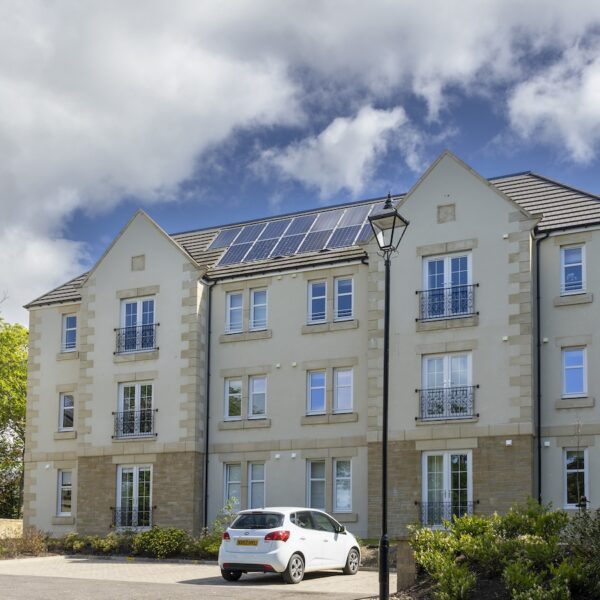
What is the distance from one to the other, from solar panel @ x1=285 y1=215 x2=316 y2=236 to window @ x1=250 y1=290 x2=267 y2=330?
305cm

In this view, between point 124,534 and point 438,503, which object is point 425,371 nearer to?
point 438,503

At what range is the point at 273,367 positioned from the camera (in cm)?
3347

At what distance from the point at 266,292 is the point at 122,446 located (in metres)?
7.13

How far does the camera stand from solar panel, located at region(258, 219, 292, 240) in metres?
36.9

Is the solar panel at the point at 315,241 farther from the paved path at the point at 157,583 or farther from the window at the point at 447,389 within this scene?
the paved path at the point at 157,583

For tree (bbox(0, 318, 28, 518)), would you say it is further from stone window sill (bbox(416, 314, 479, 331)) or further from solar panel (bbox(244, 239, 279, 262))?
stone window sill (bbox(416, 314, 479, 331))

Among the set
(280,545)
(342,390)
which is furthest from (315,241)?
(280,545)

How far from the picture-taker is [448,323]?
3008 centimetres

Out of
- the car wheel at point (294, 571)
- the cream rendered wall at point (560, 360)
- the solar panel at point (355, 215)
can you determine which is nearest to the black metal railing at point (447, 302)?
the cream rendered wall at point (560, 360)

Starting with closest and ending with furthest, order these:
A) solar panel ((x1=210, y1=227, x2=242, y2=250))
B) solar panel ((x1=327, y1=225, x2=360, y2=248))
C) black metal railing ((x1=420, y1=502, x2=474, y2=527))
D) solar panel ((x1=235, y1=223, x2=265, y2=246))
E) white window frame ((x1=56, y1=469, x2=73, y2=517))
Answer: black metal railing ((x1=420, y1=502, x2=474, y2=527))
solar panel ((x1=327, y1=225, x2=360, y2=248))
white window frame ((x1=56, y1=469, x2=73, y2=517))
solar panel ((x1=235, y1=223, x2=265, y2=246))
solar panel ((x1=210, y1=227, x2=242, y2=250))

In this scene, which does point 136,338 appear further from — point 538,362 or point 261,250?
point 538,362

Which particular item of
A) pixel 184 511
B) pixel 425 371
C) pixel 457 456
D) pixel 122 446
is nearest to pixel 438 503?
pixel 457 456

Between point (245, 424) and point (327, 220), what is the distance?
7776mm

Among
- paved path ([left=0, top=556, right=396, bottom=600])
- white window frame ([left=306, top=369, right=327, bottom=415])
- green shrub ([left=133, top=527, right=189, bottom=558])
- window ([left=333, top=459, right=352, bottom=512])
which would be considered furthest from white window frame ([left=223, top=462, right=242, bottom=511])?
paved path ([left=0, top=556, right=396, bottom=600])
